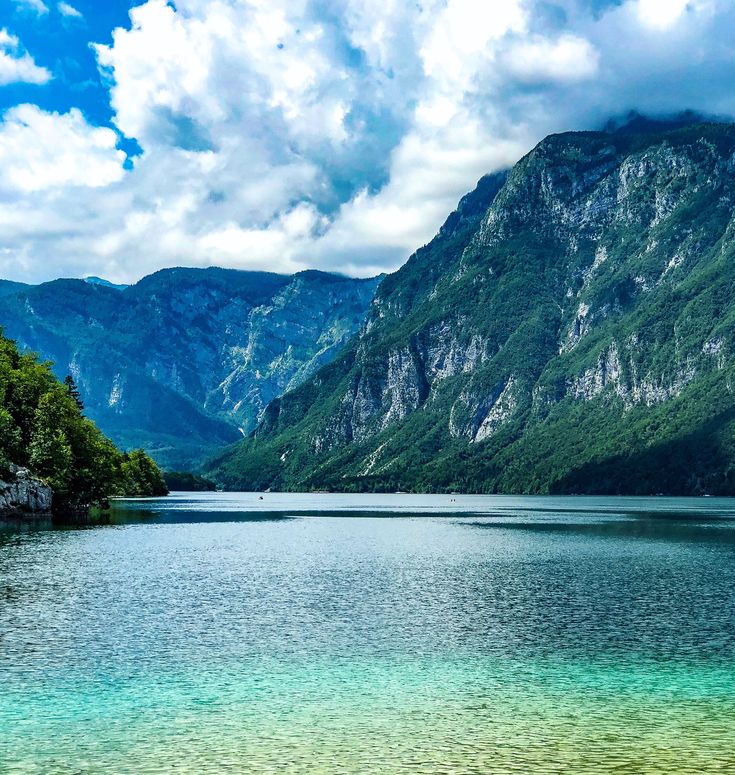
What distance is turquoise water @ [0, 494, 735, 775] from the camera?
3059 centimetres

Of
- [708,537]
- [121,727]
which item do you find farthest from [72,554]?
[708,537]

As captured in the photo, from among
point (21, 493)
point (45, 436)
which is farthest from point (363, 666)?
point (45, 436)

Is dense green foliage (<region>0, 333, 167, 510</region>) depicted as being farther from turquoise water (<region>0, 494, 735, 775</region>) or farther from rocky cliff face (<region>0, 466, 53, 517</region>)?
turquoise water (<region>0, 494, 735, 775</region>)

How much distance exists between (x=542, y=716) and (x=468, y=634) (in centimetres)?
1783

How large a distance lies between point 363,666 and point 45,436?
12285cm

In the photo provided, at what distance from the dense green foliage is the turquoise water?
63059 mm

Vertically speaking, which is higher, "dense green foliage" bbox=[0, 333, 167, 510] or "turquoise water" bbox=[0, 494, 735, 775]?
"dense green foliage" bbox=[0, 333, 167, 510]

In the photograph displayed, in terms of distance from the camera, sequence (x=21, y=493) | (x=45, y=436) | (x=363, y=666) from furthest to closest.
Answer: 1. (x=45, y=436)
2. (x=21, y=493)
3. (x=363, y=666)

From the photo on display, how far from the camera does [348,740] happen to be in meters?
32.0

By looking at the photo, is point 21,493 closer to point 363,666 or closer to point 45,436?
point 45,436

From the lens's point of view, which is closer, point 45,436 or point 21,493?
point 21,493

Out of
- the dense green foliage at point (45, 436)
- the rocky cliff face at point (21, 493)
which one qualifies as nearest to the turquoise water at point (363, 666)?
the rocky cliff face at point (21, 493)

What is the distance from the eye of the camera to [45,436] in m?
152

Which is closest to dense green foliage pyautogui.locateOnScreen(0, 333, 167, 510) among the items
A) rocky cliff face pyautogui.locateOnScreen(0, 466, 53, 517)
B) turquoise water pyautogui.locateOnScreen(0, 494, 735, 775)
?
rocky cliff face pyautogui.locateOnScreen(0, 466, 53, 517)
